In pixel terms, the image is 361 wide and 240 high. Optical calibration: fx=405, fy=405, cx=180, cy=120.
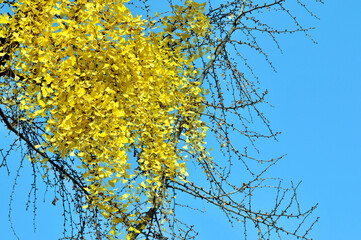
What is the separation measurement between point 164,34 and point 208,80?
651 millimetres

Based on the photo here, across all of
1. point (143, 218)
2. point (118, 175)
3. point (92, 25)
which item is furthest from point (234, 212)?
point (92, 25)

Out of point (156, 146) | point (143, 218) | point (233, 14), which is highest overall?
point (233, 14)

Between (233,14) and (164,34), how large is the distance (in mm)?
815

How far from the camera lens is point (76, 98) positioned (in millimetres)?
3182

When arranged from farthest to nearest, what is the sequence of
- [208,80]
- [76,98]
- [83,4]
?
1. [208,80]
2. [83,4]
3. [76,98]

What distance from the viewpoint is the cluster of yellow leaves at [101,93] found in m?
3.19

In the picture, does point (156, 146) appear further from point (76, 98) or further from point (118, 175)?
point (76, 98)

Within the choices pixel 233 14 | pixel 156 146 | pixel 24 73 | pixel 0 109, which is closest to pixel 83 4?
pixel 24 73

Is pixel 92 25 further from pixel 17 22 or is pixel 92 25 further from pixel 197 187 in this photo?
pixel 197 187

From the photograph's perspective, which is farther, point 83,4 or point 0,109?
point 83,4

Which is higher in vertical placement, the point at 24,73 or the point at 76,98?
the point at 24,73

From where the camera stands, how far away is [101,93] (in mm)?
3215

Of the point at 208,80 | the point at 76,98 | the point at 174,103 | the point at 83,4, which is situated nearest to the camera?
the point at 76,98

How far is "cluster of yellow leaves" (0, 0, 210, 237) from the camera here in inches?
125
